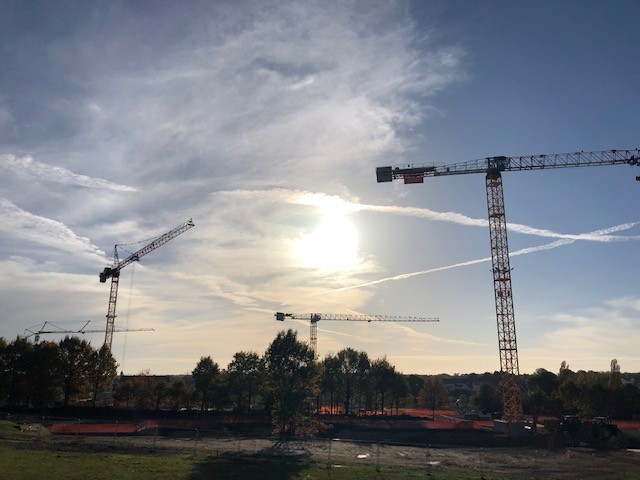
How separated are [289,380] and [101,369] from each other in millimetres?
46781

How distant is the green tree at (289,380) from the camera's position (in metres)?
64.9

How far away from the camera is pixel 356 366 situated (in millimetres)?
115375

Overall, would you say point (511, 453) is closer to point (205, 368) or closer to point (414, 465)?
point (414, 465)

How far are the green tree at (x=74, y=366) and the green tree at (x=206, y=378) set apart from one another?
2005 centimetres

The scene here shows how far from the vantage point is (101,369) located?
93.0 metres

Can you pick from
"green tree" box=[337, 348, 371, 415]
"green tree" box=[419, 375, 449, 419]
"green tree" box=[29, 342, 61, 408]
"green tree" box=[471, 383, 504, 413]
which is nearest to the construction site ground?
"green tree" box=[29, 342, 61, 408]

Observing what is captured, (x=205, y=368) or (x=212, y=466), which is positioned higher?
(x=205, y=368)

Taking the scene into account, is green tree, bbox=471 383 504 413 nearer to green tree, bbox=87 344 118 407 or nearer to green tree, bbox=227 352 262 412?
green tree, bbox=227 352 262 412

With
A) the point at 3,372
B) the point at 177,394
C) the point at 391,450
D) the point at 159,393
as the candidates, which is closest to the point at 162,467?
the point at 391,450

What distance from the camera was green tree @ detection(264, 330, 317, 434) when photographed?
213ft

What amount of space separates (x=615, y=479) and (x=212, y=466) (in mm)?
34453

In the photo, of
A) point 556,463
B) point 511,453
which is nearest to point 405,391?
point 511,453

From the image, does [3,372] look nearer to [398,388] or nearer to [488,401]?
[398,388]

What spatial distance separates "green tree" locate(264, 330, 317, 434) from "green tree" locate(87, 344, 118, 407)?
40.9 metres
